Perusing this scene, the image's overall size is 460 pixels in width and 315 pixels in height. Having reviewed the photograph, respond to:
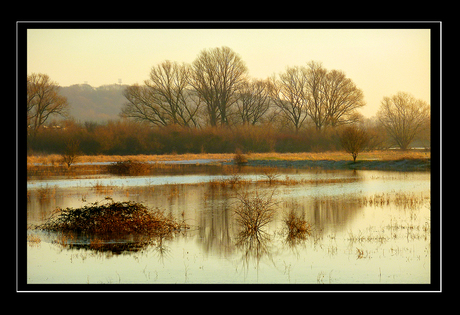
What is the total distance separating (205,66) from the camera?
55.6 metres

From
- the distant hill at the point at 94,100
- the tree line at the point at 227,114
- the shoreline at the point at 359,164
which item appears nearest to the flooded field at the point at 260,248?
the shoreline at the point at 359,164

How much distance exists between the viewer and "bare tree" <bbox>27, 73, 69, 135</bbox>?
155ft

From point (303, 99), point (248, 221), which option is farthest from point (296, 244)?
point (303, 99)

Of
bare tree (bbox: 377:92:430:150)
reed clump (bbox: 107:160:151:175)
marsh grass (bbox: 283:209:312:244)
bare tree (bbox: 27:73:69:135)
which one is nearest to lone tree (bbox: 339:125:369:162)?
bare tree (bbox: 377:92:430:150)

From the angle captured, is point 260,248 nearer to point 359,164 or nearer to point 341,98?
point 359,164

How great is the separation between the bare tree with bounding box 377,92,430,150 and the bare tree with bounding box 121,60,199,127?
74.9 feet

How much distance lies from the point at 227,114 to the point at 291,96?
30.3 feet

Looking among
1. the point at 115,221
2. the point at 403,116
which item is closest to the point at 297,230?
the point at 115,221

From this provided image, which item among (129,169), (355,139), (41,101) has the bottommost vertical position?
(129,169)

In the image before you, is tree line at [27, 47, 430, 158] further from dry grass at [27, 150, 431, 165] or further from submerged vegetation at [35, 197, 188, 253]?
submerged vegetation at [35, 197, 188, 253]

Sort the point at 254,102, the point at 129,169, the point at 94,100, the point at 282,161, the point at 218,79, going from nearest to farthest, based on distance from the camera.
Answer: the point at 129,169
the point at 282,161
the point at 218,79
the point at 254,102
the point at 94,100

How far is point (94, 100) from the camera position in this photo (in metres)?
75.3
